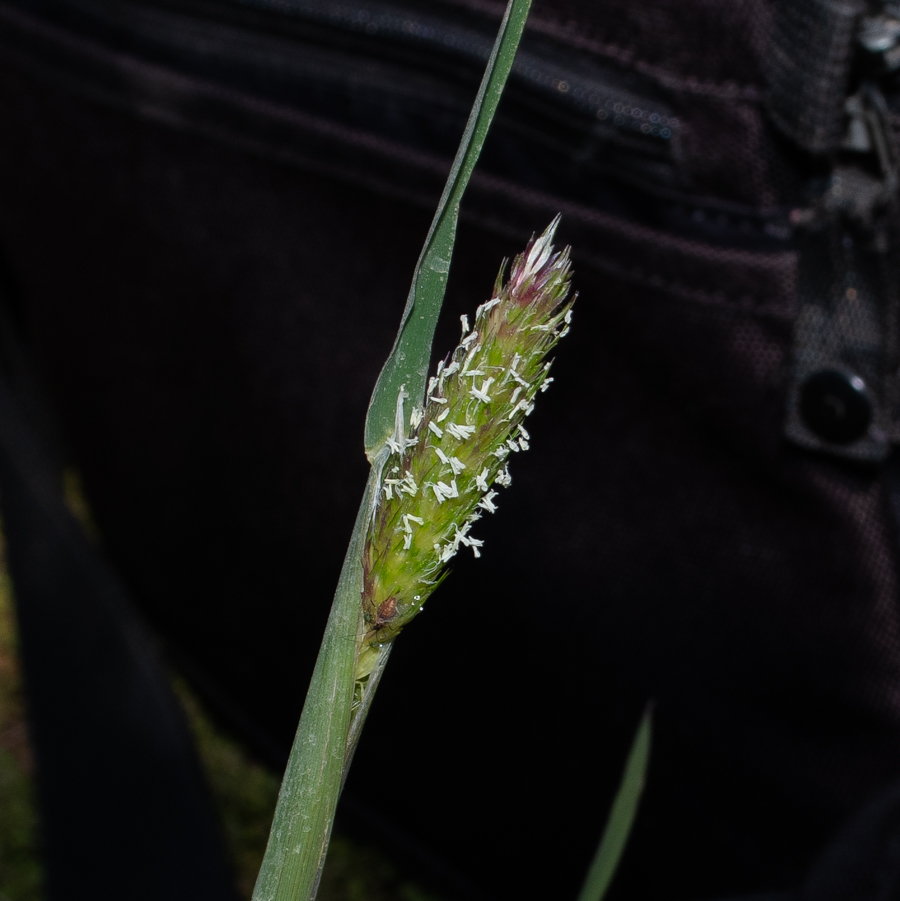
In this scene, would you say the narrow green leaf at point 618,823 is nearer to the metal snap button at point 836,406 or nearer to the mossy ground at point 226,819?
the metal snap button at point 836,406

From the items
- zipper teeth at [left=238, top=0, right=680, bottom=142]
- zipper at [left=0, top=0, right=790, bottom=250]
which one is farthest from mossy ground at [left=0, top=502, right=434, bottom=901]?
zipper teeth at [left=238, top=0, right=680, bottom=142]

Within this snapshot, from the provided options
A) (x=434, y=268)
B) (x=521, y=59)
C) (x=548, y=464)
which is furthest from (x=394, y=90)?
(x=434, y=268)

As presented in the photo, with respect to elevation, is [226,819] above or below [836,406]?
below

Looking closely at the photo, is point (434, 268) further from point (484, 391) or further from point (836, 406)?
point (836, 406)

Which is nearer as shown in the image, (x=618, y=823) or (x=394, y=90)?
(x=618, y=823)

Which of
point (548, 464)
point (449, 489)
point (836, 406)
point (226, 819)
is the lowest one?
point (226, 819)

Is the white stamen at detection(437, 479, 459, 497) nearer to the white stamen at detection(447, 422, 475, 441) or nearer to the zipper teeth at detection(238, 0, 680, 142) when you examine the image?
the white stamen at detection(447, 422, 475, 441)

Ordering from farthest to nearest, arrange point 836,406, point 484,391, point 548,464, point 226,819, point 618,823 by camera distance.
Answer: point 226,819, point 548,464, point 836,406, point 618,823, point 484,391

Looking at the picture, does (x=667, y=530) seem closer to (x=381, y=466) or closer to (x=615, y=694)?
(x=615, y=694)

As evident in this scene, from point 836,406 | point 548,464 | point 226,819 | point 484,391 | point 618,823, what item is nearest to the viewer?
point 484,391
